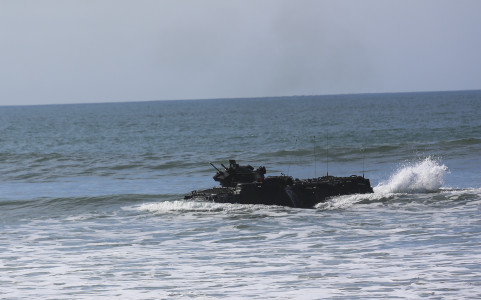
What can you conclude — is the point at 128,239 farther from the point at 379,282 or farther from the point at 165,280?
the point at 379,282

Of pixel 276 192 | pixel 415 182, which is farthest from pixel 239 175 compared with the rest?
pixel 415 182

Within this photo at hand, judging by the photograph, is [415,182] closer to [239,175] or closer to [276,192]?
[276,192]

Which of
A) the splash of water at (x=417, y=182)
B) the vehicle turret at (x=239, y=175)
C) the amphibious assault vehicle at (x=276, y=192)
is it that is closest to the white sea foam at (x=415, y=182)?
the splash of water at (x=417, y=182)

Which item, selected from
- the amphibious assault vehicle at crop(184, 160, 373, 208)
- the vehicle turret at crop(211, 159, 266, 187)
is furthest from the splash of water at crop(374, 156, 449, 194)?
the vehicle turret at crop(211, 159, 266, 187)

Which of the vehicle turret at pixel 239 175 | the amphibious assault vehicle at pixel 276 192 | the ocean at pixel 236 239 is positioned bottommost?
the ocean at pixel 236 239

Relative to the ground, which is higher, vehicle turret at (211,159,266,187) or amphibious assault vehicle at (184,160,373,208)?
vehicle turret at (211,159,266,187)

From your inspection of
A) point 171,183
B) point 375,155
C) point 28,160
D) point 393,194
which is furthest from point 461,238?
point 28,160

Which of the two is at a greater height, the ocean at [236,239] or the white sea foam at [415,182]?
the white sea foam at [415,182]

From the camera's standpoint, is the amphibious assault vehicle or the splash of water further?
the splash of water

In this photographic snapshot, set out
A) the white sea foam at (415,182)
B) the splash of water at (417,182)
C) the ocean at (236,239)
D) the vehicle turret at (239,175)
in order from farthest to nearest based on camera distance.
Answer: the splash of water at (417,182) → the white sea foam at (415,182) → the vehicle turret at (239,175) → the ocean at (236,239)

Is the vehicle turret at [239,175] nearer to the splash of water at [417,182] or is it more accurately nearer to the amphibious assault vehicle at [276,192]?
the amphibious assault vehicle at [276,192]

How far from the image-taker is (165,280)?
55.4ft

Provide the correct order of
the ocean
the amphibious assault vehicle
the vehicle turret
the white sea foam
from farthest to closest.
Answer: the white sea foam < the vehicle turret < the amphibious assault vehicle < the ocean

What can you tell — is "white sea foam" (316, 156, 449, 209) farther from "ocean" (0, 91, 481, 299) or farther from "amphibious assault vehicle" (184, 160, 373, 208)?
"amphibious assault vehicle" (184, 160, 373, 208)
